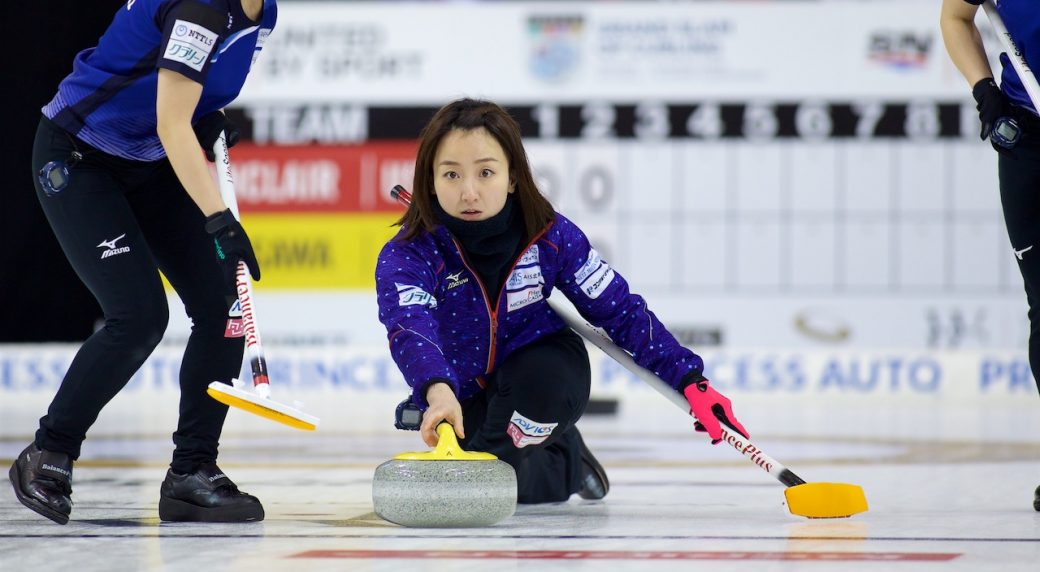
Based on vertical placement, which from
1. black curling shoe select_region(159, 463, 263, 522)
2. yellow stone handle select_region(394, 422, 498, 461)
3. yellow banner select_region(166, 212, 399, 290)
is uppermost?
yellow banner select_region(166, 212, 399, 290)

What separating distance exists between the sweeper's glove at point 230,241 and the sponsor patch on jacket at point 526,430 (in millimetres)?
576

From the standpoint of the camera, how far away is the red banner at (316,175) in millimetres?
8359

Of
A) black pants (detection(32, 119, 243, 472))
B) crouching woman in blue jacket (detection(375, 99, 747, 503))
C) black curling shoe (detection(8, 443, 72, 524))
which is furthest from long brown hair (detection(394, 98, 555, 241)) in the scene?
black curling shoe (detection(8, 443, 72, 524))

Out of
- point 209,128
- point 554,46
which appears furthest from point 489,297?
point 554,46

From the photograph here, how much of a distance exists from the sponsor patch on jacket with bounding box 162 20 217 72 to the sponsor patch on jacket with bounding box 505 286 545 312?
29.3 inches

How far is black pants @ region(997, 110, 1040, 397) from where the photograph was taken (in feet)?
9.59

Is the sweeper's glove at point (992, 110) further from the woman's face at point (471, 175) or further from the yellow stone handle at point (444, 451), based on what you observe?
the yellow stone handle at point (444, 451)

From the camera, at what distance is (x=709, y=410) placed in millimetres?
2809

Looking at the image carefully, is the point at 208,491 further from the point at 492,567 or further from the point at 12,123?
the point at 12,123

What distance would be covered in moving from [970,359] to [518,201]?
5598 mm

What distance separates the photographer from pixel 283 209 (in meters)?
8.37

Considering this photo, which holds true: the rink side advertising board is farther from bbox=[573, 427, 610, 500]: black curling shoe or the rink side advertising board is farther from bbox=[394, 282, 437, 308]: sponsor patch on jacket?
bbox=[394, 282, 437, 308]: sponsor patch on jacket

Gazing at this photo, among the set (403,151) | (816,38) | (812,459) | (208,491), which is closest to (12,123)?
(403,151)

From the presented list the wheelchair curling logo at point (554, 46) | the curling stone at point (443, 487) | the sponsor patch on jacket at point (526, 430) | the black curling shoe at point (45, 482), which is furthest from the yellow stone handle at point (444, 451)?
the wheelchair curling logo at point (554, 46)
